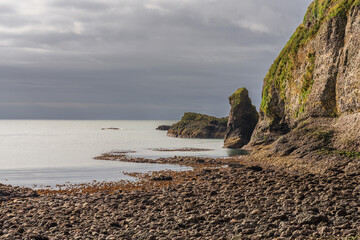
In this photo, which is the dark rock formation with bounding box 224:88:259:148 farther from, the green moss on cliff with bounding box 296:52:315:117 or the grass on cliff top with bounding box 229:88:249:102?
the green moss on cliff with bounding box 296:52:315:117

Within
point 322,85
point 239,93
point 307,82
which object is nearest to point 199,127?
point 239,93

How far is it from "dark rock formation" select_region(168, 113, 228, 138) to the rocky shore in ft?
336

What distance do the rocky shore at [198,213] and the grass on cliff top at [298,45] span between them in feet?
79.7

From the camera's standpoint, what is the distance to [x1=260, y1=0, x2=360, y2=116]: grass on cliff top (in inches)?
1687

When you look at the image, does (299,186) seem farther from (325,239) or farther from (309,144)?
(309,144)

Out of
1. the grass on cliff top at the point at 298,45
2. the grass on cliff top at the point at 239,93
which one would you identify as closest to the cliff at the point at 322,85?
the grass on cliff top at the point at 298,45

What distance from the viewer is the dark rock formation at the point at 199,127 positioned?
128375 mm

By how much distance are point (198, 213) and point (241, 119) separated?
66.2 metres

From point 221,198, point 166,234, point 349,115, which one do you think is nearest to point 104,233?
point 166,234

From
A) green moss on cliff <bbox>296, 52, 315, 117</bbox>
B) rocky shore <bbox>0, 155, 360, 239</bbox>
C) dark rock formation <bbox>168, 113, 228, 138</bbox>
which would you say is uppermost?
green moss on cliff <bbox>296, 52, 315, 117</bbox>

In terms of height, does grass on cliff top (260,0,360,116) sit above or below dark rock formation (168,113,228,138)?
above

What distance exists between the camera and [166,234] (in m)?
15.1

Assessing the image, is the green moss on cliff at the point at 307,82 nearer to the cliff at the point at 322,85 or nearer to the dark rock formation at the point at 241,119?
the cliff at the point at 322,85

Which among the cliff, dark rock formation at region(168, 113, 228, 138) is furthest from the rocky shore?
dark rock formation at region(168, 113, 228, 138)
